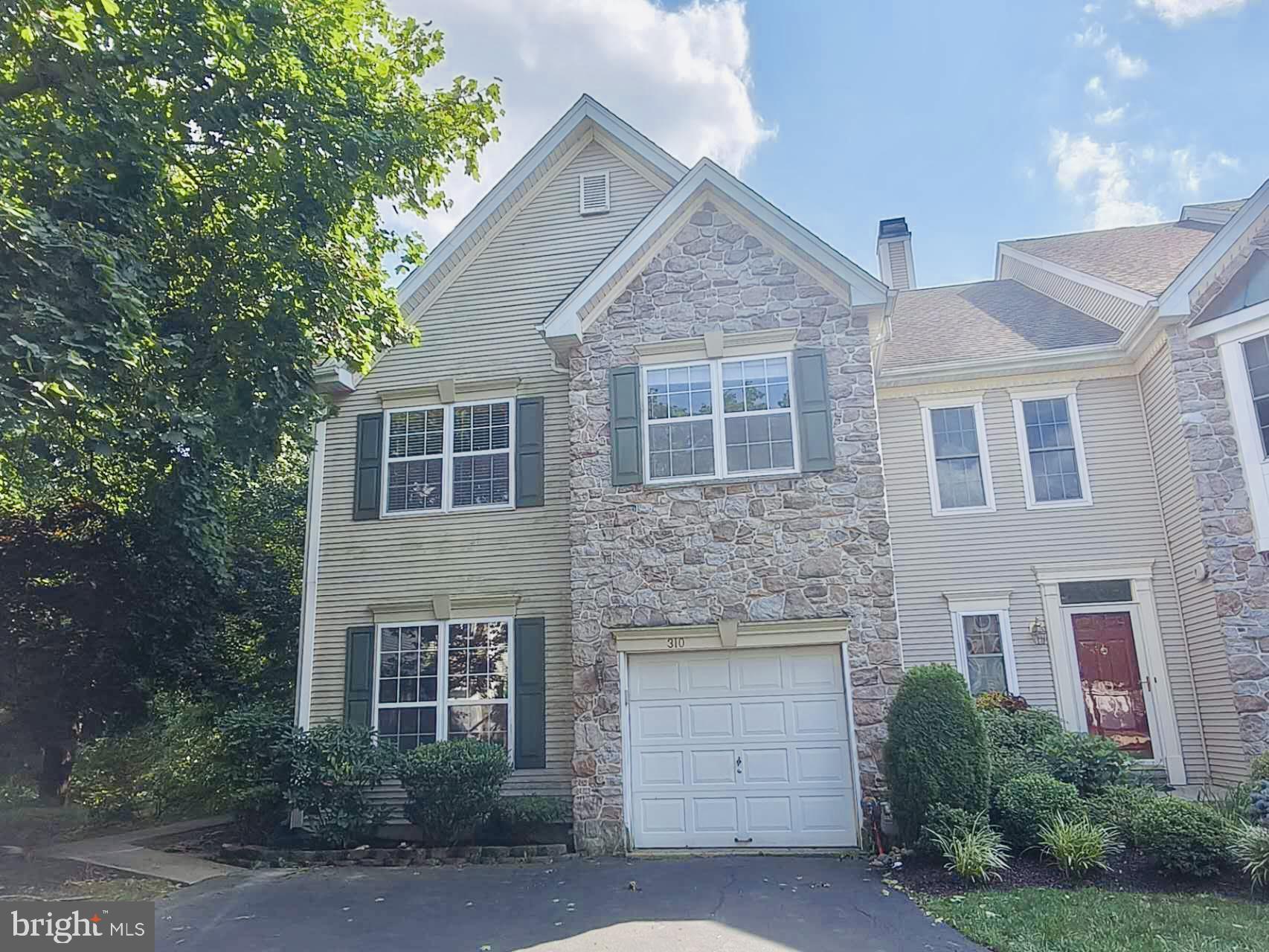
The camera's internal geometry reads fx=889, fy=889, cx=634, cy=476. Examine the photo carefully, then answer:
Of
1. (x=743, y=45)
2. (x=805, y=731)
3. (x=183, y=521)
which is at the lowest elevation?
(x=805, y=731)

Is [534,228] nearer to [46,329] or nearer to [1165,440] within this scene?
[46,329]

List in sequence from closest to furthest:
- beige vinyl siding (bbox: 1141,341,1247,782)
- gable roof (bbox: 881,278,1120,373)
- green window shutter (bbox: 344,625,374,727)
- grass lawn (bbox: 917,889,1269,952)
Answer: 1. grass lawn (bbox: 917,889,1269,952)
2. beige vinyl siding (bbox: 1141,341,1247,782)
3. green window shutter (bbox: 344,625,374,727)
4. gable roof (bbox: 881,278,1120,373)

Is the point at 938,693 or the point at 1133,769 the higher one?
the point at 938,693

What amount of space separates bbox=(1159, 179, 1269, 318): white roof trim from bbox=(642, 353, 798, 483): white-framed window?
489 centimetres

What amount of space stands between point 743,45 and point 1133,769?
10.1 meters

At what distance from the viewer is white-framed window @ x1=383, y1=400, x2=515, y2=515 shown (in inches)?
482

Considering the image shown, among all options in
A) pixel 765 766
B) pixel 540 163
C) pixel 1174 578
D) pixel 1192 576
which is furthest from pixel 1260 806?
Result: pixel 540 163

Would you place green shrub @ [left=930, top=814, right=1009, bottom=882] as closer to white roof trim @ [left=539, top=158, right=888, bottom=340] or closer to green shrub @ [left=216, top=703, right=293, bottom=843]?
white roof trim @ [left=539, top=158, right=888, bottom=340]

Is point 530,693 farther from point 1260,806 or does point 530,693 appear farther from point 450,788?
point 1260,806

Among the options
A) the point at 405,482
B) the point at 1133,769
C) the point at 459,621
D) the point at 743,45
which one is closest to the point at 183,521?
the point at 405,482

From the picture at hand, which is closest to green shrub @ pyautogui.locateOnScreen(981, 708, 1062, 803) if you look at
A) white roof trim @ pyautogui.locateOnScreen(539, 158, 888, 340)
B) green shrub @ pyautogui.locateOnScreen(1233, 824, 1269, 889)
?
green shrub @ pyautogui.locateOnScreen(1233, 824, 1269, 889)

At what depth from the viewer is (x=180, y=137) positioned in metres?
9.59

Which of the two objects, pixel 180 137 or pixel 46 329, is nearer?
pixel 46 329

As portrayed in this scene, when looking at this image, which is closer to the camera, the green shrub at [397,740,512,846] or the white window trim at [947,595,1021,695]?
the green shrub at [397,740,512,846]
